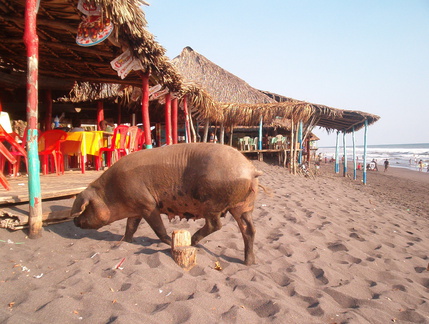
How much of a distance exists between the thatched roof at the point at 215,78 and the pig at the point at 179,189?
12932 mm

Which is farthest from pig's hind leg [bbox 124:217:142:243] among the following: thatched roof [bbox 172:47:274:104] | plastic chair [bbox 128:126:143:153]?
thatched roof [bbox 172:47:274:104]

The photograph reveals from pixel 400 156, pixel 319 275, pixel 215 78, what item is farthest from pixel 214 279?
pixel 400 156

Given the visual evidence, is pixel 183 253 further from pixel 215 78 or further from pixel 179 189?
pixel 215 78

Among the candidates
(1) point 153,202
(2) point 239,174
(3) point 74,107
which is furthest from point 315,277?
(3) point 74,107

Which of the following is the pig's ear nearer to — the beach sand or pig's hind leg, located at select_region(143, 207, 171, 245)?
the beach sand

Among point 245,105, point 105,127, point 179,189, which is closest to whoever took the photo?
point 179,189

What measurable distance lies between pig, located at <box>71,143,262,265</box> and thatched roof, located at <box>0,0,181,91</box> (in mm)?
2330

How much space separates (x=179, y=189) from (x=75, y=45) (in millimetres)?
4430

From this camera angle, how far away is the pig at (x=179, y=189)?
9.62 ft

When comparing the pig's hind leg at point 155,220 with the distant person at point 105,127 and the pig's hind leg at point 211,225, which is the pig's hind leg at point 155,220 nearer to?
the pig's hind leg at point 211,225

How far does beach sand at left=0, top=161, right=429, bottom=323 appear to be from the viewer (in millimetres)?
2113

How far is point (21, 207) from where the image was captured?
371 cm

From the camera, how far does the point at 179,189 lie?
3.13 metres

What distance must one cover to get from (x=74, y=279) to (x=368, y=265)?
3.25 m
